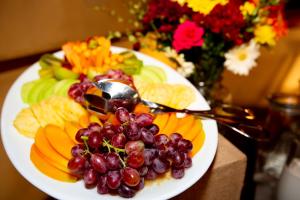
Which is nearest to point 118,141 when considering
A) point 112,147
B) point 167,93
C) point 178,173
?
point 112,147

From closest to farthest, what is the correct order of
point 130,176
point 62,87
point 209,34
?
point 130,176, point 62,87, point 209,34

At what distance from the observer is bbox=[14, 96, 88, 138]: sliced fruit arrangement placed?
2.24ft

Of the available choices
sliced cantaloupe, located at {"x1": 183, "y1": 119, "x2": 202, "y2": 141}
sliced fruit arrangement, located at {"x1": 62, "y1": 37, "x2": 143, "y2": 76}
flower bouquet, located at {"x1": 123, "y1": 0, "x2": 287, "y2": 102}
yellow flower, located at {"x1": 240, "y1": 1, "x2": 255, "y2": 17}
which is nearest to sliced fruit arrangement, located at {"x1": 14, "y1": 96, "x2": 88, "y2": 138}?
sliced fruit arrangement, located at {"x1": 62, "y1": 37, "x2": 143, "y2": 76}

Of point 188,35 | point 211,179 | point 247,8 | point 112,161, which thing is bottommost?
point 211,179

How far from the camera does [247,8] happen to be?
85cm

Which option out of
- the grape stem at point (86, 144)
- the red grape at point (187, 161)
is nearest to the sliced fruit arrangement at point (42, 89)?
the grape stem at point (86, 144)

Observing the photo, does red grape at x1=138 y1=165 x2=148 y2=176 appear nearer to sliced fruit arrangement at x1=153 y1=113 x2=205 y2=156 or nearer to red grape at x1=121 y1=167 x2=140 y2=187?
red grape at x1=121 y1=167 x2=140 y2=187

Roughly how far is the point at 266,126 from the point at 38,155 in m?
0.75

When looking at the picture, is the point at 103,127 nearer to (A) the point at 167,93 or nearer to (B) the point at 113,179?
(B) the point at 113,179

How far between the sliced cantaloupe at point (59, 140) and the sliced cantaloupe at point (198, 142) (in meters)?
0.23

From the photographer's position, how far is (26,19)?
2.88 ft

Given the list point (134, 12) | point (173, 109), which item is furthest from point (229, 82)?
point (173, 109)

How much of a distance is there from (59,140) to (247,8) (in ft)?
Result: 1.79

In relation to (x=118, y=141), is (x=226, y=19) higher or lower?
higher
